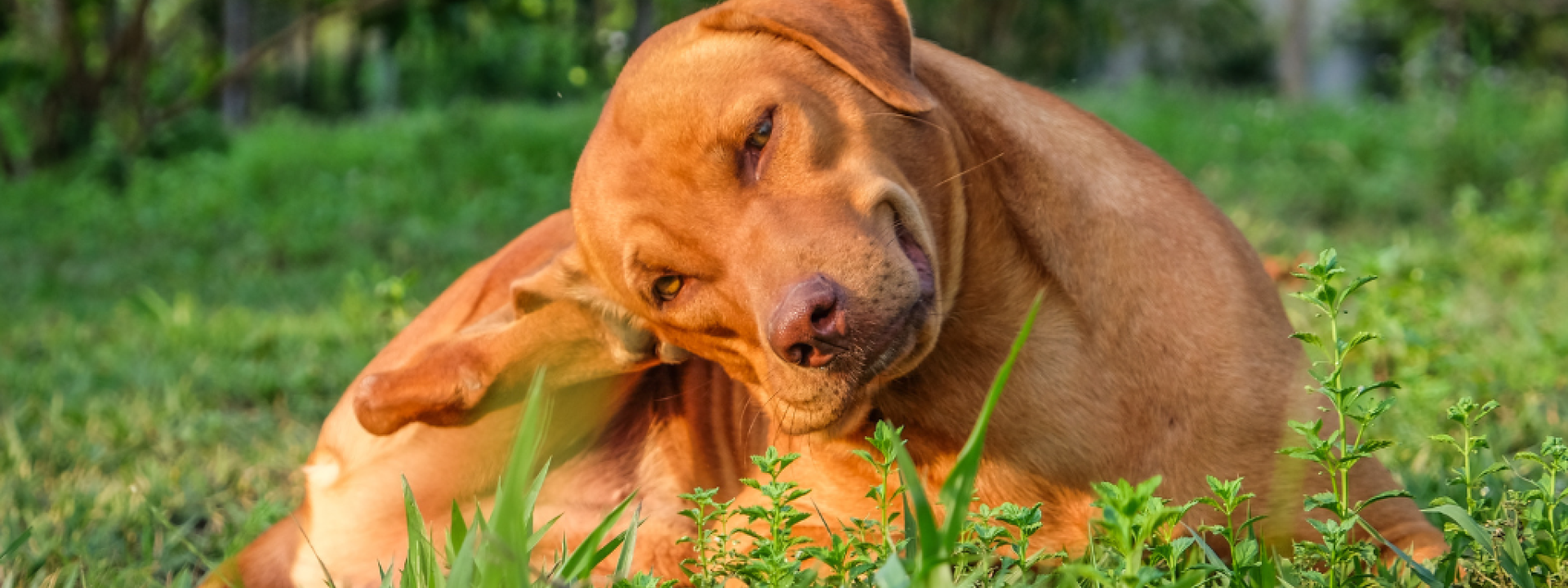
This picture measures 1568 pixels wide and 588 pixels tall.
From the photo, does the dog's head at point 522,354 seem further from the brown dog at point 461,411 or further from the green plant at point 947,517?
the green plant at point 947,517

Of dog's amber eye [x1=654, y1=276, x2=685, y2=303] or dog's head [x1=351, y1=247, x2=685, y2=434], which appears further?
dog's head [x1=351, y1=247, x2=685, y2=434]

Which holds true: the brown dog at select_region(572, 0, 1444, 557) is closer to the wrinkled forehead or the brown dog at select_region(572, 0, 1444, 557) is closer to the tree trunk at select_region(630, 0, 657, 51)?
the wrinkled forehead

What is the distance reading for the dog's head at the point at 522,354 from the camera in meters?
2.48

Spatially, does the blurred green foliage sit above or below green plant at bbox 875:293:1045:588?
above

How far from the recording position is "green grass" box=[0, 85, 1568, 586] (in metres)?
3.17

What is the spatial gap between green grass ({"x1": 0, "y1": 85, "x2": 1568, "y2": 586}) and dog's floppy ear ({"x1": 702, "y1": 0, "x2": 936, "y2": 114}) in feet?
4.48

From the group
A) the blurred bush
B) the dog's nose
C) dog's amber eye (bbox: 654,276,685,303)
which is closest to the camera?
the dog's nose

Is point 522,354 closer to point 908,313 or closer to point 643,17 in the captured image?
point 908,313

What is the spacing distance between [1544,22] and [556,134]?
16.6 metres

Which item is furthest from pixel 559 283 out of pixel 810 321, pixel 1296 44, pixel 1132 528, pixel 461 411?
pixel 1296 44

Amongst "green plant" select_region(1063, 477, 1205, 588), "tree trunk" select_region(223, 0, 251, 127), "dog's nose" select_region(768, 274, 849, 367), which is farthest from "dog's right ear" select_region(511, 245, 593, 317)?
"tree trunk" select_region(223, 0, 251, 127)

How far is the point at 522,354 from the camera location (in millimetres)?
2535

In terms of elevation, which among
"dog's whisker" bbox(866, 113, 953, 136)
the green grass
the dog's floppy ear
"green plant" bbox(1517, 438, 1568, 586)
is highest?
the dog's floppy ear

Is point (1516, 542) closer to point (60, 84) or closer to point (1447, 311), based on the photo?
point (1447, 311)
